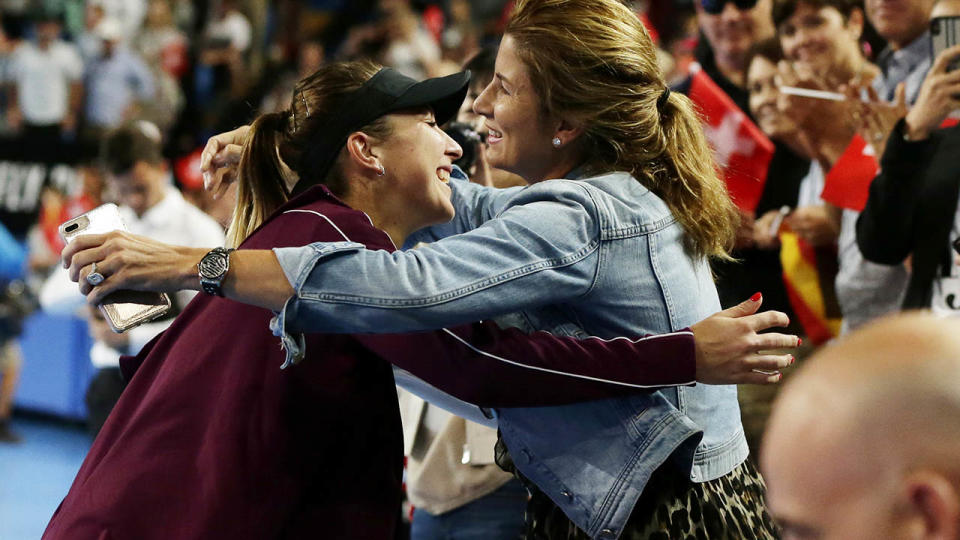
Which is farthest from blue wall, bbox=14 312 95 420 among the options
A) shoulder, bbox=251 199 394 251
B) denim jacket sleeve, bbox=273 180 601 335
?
denim jacket sleeve, bbox=273 180 601 335

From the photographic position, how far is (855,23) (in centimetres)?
392

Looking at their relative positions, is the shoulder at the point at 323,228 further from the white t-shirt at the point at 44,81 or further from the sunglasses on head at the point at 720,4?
the white t-shirt at the point at 44,81

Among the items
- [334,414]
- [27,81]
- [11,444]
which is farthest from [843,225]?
[27,81]

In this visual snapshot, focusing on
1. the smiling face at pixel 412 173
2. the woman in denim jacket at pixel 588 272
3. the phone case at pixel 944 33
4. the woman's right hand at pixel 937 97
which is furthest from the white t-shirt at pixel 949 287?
the smiling face at pixel 412 173

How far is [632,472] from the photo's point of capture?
1.90 metres

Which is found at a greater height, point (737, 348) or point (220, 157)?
point (220, 157)

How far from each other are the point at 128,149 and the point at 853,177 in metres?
2.92

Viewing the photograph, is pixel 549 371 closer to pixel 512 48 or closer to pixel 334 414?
pixel 334 414

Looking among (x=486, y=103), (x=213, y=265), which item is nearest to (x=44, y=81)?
(x=486, y=103)

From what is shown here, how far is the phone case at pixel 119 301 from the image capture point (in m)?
1.75

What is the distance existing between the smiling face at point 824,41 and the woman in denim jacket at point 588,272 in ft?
6.02

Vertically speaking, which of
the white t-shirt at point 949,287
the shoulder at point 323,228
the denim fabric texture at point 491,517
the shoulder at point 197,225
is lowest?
the shoulder at point 197,225

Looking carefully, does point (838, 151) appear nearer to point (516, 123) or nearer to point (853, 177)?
point (853, 177)

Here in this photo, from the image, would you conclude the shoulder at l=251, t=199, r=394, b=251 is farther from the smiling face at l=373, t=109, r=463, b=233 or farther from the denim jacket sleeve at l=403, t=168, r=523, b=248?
the denim jacket sleeve at l=403, t=168, r=523, b=248
